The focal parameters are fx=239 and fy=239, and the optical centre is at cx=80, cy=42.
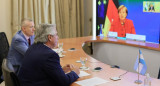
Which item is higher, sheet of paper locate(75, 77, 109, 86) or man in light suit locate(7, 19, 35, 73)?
man in light suit locate(7, 19, 35, 73)

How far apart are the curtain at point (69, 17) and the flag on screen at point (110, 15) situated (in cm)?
80

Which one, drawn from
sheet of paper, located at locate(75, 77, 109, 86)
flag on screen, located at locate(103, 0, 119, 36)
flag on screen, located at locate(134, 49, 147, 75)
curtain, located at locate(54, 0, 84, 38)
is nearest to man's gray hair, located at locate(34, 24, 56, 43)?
sheet of paper, located at locate(75, 77, 109, 86)

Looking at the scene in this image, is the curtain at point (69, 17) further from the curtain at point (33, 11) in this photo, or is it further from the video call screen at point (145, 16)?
the video call screen at point (145, 16)

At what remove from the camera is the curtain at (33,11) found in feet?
16.0

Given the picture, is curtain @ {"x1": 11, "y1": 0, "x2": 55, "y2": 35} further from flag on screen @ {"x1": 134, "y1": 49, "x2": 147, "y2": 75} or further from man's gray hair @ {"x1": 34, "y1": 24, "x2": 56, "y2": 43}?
flag on screen @ {"x1": 134, "y1": 49, "x2": 147, "y2": 75}

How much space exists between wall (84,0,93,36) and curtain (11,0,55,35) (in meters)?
1.02

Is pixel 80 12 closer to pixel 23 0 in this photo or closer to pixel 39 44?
pixel 23 0

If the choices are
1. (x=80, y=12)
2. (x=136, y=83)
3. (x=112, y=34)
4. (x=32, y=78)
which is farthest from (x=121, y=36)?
(x=32, y=78)

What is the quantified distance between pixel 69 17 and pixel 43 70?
3692 mm

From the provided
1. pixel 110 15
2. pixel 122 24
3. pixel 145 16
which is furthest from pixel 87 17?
pixel 145 16

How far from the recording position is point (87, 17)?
20.0 feet

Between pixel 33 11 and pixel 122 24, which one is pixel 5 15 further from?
pixel 122 24

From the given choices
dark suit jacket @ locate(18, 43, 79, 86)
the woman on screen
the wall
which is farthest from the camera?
the wall

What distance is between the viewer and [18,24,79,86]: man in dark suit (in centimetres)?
215
